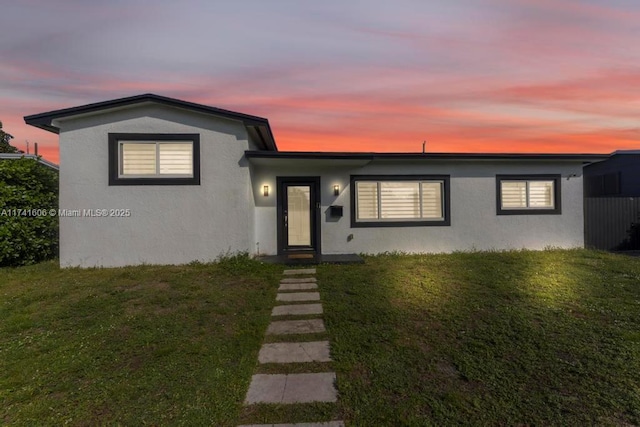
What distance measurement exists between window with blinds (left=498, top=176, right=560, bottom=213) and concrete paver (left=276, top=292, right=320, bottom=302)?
700 cm

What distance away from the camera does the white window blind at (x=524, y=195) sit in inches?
361

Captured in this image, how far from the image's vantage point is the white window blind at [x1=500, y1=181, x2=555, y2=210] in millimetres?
9180

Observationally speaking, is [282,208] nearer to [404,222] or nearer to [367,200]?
[367,200]

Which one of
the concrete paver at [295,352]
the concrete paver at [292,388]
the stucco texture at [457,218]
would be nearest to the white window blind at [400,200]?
the stucco texture at [457,218]

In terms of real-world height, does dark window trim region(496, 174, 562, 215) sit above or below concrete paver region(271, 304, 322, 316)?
above

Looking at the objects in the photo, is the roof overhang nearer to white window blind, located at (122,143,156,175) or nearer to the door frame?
the door frame

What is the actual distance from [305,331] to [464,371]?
175cm

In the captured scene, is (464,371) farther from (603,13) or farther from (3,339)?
(603,13)

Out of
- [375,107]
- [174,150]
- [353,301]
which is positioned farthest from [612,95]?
[174,150]

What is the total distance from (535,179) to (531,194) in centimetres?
46

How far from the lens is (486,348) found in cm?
312

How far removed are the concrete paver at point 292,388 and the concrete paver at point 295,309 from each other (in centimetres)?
160

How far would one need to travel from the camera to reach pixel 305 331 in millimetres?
3670

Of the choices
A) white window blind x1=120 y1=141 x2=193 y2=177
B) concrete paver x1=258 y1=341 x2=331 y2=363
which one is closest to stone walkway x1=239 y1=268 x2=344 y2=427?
concrete paver x1=258 y1=341 x2=331 y2=363
